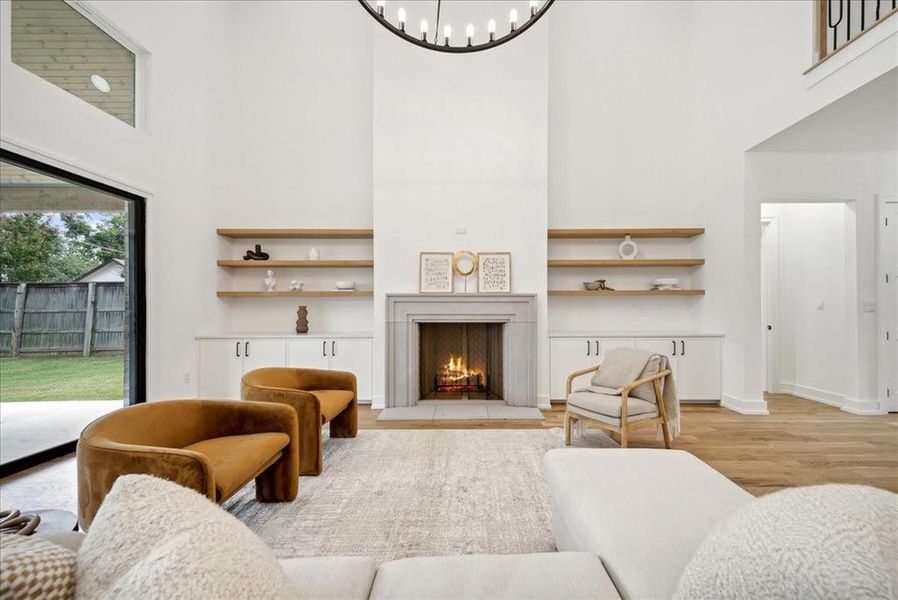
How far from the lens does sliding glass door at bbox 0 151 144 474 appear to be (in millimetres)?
2779

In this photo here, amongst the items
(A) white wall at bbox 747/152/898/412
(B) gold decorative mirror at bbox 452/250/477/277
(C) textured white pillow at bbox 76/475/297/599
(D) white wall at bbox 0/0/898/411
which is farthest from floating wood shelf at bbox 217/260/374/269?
(A) white wall at bbox 747/152/898/412

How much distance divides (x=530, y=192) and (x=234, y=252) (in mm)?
3938

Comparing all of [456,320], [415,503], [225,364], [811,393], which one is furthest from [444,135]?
[811,393]

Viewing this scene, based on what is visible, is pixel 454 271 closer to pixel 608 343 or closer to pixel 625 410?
pixel 608 343

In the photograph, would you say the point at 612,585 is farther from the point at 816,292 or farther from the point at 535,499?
the point at 816,292

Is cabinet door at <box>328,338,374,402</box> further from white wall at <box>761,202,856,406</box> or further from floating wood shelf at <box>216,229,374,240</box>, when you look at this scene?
white wall at <box>761,202,856,406</box>

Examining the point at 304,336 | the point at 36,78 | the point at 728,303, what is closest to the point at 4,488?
the point at 304,336

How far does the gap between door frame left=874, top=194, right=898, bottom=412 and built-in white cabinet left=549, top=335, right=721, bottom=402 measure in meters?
1.50

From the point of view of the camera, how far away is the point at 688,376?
14.8ft

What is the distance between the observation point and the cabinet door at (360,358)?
4586 millimetres

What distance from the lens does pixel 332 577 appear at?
97cm

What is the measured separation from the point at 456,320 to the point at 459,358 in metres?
0.64

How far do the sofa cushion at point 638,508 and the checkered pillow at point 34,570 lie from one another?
3.70 ft

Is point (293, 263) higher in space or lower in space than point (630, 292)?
higher
